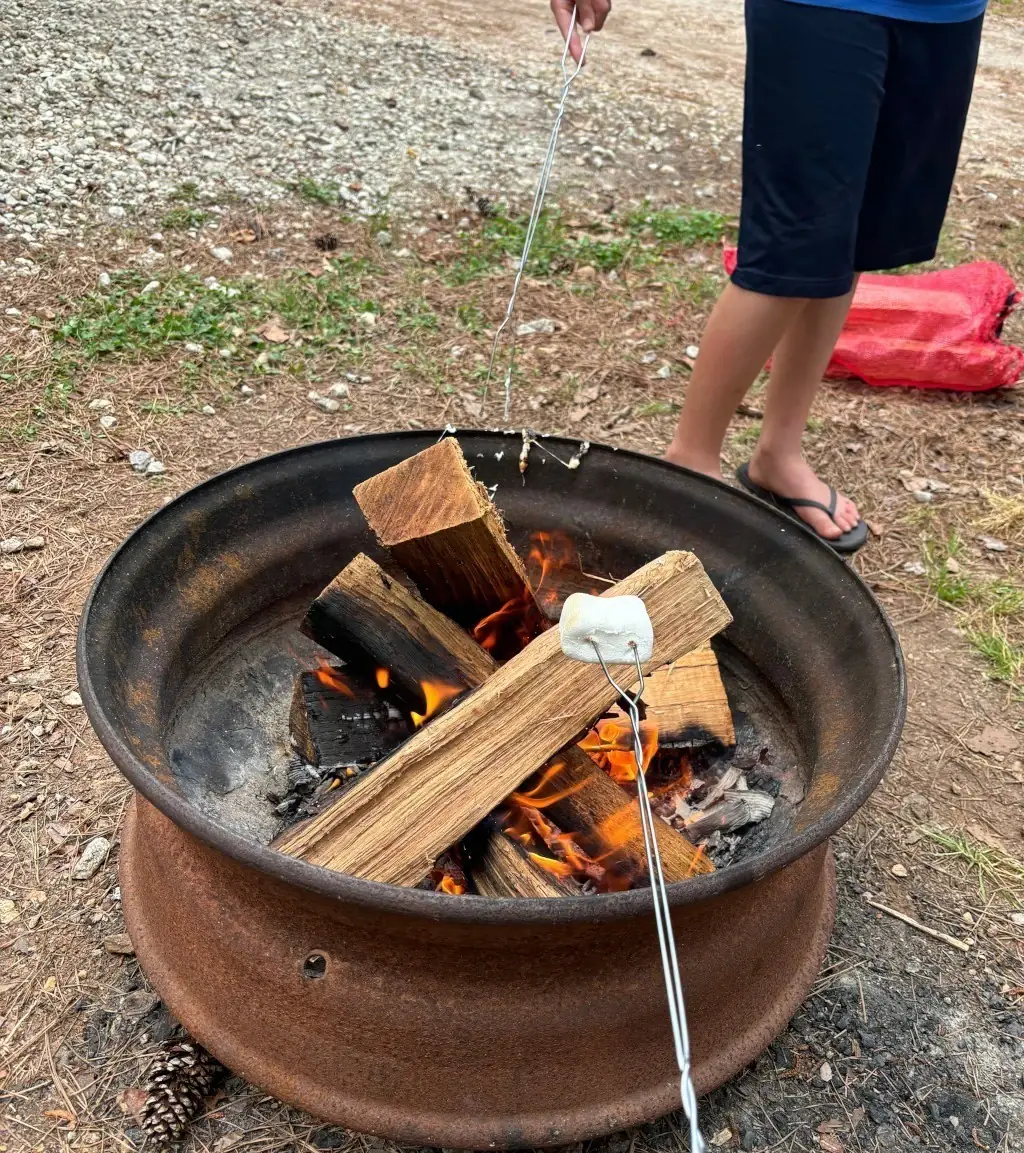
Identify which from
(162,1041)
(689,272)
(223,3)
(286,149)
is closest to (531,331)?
(689,272)

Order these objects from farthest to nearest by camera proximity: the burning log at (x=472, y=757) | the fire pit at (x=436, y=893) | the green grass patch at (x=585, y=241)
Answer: the green grass patch at (x=585, y=241), the burning log at (x=472, y=757), the fire pit at (x=436, y=893)

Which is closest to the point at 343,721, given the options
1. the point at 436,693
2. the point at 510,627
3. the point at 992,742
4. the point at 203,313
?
the point at 436,693

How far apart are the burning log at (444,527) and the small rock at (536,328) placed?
240 centimetres

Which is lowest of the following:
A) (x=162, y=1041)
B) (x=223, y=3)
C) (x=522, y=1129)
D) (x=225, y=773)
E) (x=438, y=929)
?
(x=162, y=1041)

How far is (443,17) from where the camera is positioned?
7.23 m

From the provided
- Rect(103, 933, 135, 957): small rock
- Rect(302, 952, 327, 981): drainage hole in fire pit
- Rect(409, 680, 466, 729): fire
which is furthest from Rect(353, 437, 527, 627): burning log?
Rect(103, 933, 135, 957): small rock

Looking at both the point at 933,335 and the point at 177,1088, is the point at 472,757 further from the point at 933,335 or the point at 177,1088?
the point at 933,335

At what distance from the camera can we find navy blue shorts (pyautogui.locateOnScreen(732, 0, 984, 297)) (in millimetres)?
2145

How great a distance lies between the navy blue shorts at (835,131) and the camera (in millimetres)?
2145

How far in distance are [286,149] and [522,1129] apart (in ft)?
15.6

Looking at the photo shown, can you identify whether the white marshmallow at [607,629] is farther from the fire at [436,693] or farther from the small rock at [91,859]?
the small rock at [91,859]

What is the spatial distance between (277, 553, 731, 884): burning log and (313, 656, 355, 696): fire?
0.37 meters

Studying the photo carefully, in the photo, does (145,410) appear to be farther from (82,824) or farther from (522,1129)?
(522,1129)

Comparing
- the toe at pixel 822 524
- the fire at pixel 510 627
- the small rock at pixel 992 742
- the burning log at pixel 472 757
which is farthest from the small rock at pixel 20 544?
the small rock at pixel 992 742
